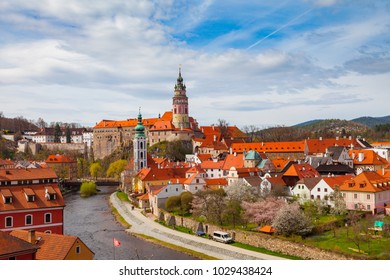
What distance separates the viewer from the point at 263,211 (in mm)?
12469

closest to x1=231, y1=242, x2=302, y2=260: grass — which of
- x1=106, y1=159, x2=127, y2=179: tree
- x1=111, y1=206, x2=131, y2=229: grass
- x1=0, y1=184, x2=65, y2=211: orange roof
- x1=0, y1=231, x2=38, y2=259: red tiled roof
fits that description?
x1=0, y1=184, x2=65, y2=211: orange roof

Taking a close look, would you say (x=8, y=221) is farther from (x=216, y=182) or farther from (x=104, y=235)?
(x=216, y=182)

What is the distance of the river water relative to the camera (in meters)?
11.1

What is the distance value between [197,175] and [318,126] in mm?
38031

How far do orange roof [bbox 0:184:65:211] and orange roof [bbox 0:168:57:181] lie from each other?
377 mm

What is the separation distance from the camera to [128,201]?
2098 cm

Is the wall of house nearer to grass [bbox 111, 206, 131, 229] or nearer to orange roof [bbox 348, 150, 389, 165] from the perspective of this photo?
grass [bbox 111, 206, 131, 229]

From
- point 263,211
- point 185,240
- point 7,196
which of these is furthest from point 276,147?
point 7,196

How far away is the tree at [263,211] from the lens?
12196 millimetres

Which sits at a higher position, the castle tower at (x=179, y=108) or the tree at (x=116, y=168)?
the castle tower at (x=179, y=108)

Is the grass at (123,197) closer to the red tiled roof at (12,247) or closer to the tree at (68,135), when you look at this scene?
the red tiled roof at (12,247)

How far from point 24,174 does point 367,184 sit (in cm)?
963

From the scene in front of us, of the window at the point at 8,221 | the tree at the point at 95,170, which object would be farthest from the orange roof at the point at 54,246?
the tree at the point at 95,170

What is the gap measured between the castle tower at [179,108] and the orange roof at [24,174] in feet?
81.2
